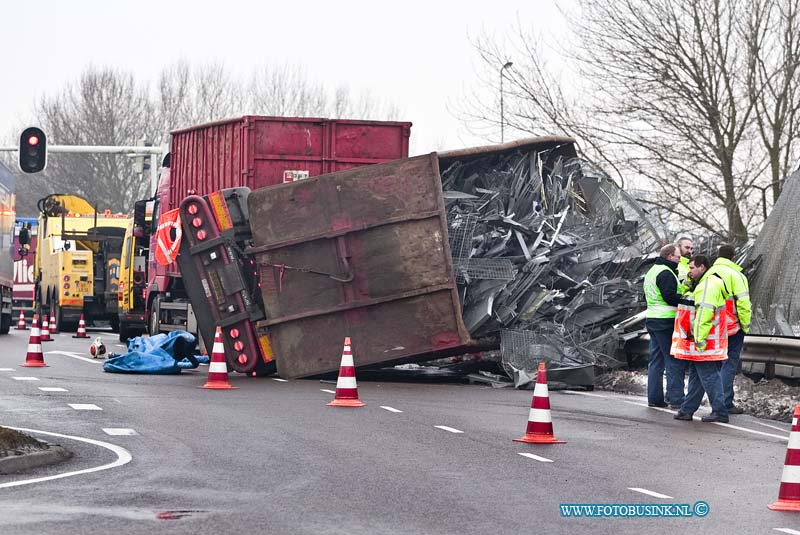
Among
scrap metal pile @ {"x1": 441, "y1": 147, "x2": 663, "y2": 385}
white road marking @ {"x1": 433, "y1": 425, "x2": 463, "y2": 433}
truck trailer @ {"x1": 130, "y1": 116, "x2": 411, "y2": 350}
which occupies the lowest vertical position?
white road marking @ {"x1": 433, "y1": 425, "x2": 463, "y2": 433}

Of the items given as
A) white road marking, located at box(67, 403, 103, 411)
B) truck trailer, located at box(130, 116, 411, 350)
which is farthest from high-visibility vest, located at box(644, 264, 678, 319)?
white road marking, located at box(67, 403, 103, 411)

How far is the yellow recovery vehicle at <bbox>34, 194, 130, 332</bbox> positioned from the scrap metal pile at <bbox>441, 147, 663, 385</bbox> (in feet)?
59.4

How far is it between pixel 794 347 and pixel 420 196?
4994 millimetres

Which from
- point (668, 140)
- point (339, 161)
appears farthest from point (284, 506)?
point (668, 140)

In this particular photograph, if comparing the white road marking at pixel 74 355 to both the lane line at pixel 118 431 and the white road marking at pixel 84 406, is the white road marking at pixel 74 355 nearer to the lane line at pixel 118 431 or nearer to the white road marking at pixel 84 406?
the white road marking at pixel 84 406

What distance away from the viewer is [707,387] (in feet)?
47.0

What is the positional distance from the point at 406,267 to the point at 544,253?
2151mm

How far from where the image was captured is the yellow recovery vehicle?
121 feet

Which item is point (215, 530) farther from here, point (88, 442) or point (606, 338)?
point (606, 338)

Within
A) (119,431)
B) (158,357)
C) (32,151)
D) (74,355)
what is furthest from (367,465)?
(32,151)

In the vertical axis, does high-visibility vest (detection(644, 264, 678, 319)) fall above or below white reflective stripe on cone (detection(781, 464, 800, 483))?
above

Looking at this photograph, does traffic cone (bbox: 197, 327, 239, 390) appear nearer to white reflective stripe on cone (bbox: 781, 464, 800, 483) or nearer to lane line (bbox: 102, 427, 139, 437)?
lane line (bbox: 102, 427, 139, 437)

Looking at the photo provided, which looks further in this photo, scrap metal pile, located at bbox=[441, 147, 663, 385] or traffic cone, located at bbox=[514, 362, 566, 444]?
scrap metal pile, located at bbox=[441, 147, 663, 385]

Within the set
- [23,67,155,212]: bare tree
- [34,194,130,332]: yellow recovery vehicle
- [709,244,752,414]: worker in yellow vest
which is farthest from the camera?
[23,67,155,212]: bare tree
